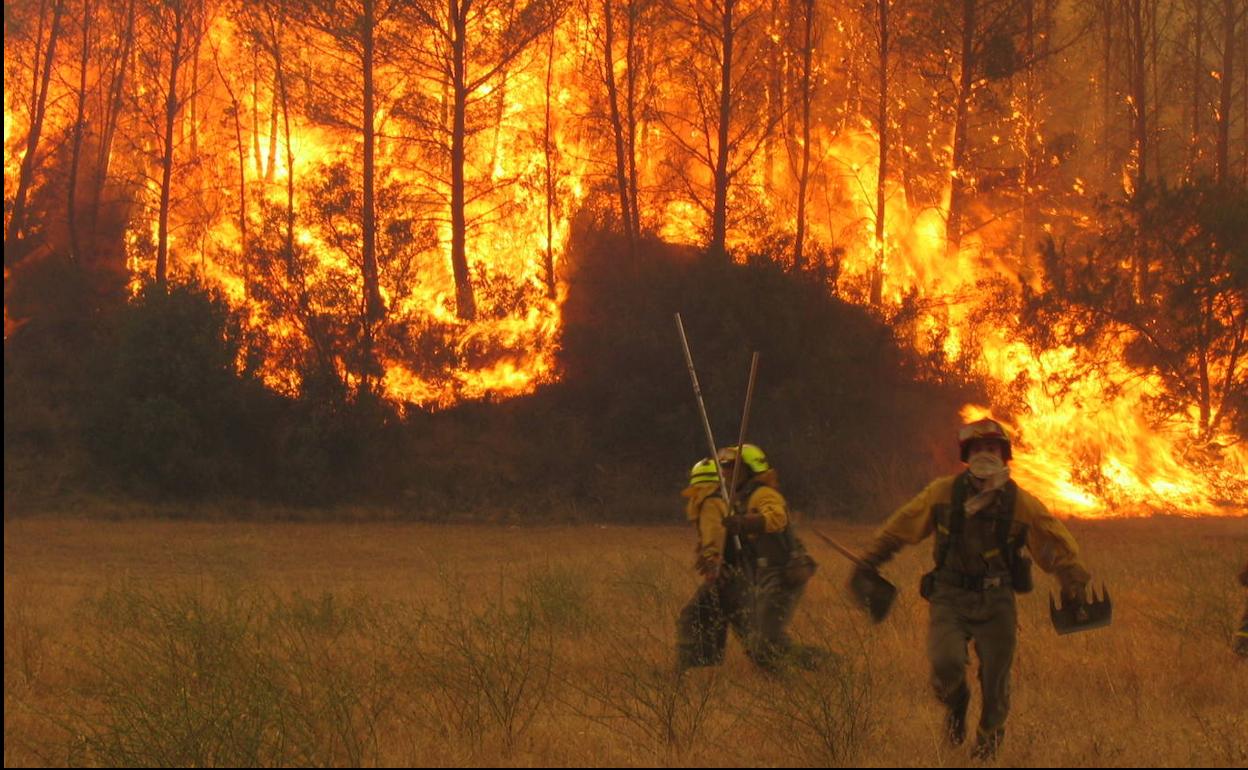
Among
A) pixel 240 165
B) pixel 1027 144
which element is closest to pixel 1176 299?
pixel 1027 144

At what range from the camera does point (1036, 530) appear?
6.18 metres

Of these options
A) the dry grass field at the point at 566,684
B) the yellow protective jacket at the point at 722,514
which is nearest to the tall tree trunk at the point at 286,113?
the dry grass field at the point at 566,684

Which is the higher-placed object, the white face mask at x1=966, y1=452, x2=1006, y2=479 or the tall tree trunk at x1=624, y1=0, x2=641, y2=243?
the tall tree trunk at x1=624, y1=0, x2=641, y2=243

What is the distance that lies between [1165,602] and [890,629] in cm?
333

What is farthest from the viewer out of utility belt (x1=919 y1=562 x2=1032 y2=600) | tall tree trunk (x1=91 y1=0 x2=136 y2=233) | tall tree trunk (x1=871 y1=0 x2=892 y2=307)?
tall tree trunk (x1=91 y1=0 x2=136 y2=233)

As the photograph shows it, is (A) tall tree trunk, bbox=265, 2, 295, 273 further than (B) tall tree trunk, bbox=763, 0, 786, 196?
No

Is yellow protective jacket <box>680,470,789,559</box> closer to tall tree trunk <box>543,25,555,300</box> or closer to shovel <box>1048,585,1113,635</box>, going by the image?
shovel <box>1048,585,1113,635</box>

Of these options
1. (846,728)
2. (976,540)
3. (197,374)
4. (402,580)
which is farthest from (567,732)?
(197,374)

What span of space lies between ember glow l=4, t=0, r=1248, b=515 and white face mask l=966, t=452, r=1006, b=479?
24003 mm

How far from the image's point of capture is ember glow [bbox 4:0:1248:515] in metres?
30.2

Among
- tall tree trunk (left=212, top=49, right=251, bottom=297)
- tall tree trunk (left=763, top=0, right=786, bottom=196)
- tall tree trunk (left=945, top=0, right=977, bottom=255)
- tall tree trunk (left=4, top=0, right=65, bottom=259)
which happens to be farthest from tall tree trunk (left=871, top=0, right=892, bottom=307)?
tall tree trunk (left=4, top=0, right=65, bottom=259)

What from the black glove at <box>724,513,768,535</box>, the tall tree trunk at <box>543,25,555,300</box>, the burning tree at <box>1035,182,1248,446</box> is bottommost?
the black glove at <box>724,513,768,535</box>

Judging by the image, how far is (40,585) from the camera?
16375mm

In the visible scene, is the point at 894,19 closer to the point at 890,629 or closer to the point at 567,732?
the point at 890,629
